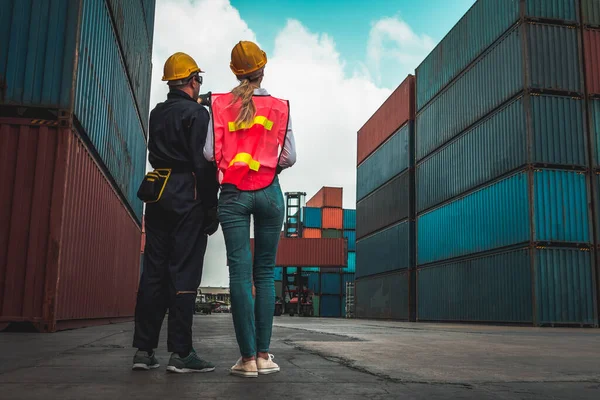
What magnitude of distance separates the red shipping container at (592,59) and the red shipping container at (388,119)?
10409mm

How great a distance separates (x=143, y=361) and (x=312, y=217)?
4869cm

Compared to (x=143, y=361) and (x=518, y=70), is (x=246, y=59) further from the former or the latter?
(x=518, y=70)

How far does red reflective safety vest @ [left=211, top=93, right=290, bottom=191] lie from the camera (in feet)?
9.36

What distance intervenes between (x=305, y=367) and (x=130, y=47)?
11.6m

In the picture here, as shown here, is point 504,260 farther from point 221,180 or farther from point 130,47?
point 221,180

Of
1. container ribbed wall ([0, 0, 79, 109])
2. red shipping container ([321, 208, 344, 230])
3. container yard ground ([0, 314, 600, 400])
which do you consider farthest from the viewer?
red shipping container ([321, 208, 344, 230])

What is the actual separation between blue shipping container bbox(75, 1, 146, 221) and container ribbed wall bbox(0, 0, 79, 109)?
0.98 ft

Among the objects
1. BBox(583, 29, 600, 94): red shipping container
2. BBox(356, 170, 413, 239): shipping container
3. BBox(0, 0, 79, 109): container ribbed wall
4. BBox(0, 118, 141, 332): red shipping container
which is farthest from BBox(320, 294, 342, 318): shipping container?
BBox(0, 0, 79, 109): container ribbed wall

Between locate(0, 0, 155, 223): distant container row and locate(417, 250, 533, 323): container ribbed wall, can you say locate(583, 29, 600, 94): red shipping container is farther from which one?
locate(0, 0, 155, 223): distant container row

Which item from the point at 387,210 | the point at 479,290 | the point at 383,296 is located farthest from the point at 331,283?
the point at 479,290

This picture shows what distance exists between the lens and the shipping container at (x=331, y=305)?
161ft

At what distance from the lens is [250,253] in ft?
9.29

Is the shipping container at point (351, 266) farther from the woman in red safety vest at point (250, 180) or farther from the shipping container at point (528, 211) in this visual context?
the woman in red safety vest at point (250, 180)

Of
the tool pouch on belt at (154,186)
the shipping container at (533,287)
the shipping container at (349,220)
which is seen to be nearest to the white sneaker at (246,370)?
the tool pouch on belt at (154,186)
